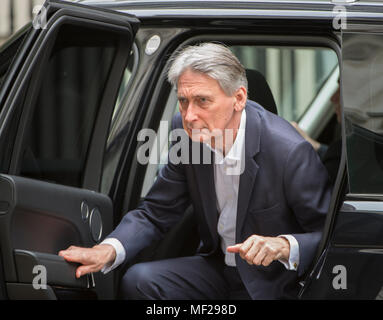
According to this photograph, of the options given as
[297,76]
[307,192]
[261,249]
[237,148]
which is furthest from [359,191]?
[297,76]

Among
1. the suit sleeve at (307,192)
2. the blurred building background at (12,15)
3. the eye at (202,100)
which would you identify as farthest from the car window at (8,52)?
the blurred building background at (12,15)

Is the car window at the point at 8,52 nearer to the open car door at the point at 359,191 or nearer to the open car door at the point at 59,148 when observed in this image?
the open car door at the point at 59,148

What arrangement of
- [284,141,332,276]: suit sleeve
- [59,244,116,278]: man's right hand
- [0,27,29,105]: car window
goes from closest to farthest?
[59,244,116,278]: man's right hand
[284,141,332,276]: suit sleeve
[0,27,29,105]: car window

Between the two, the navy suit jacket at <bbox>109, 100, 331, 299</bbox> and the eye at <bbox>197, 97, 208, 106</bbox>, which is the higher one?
the eye at <bbox>197, 97, 208, 106</bbox>

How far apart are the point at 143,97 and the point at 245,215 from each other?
66 centimetres

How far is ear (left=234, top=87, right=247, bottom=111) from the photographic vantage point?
110 inches

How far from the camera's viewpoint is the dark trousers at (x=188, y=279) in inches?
115

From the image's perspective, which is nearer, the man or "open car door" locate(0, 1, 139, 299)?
"open car door" locate(0, 1, 139, 299)

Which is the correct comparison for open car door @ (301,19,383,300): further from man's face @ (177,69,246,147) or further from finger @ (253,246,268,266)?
man's face @ (177,69,246,147)

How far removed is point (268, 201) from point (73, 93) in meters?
0.95

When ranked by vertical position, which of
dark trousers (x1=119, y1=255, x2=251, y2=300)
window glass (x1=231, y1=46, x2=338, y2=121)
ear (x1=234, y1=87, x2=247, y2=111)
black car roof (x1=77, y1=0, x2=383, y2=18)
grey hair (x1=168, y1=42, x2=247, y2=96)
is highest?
black car roof (x1=77, y1=0, x2=383, y2=18)

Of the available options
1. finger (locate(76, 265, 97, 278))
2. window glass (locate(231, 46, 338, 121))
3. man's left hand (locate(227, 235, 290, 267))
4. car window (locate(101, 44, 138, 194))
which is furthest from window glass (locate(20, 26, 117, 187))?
window glass (locate(231, 46, 338, 121))
